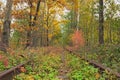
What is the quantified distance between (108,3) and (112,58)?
10951mm

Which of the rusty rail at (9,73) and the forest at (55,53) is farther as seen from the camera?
the forest at (55,53)

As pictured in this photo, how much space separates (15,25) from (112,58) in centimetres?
1801

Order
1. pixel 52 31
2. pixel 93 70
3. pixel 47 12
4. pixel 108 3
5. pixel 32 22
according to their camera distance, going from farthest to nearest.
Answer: pixel 52 31 → pixel 47 12 → pixel 32 22 → pixel 108 3 → pixel 93 70

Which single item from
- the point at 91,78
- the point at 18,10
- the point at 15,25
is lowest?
the point at 91,78

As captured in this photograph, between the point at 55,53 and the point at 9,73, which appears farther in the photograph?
the point at 55,53

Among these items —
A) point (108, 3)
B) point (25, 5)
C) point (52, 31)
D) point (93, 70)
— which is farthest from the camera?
point (52, 31)

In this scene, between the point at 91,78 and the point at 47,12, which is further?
the point at 47,12

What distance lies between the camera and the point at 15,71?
23.7 ft

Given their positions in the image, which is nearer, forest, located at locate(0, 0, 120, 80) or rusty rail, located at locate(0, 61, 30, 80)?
rusty rail, located at locate(0, 61, 30, 80)

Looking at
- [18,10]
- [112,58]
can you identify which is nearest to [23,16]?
[18,10]

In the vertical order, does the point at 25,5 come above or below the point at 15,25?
above

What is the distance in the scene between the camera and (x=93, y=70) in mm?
7715

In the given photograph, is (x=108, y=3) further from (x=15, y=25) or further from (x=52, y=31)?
(x=52, y=31)

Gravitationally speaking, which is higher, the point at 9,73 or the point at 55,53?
the point at 9,73
